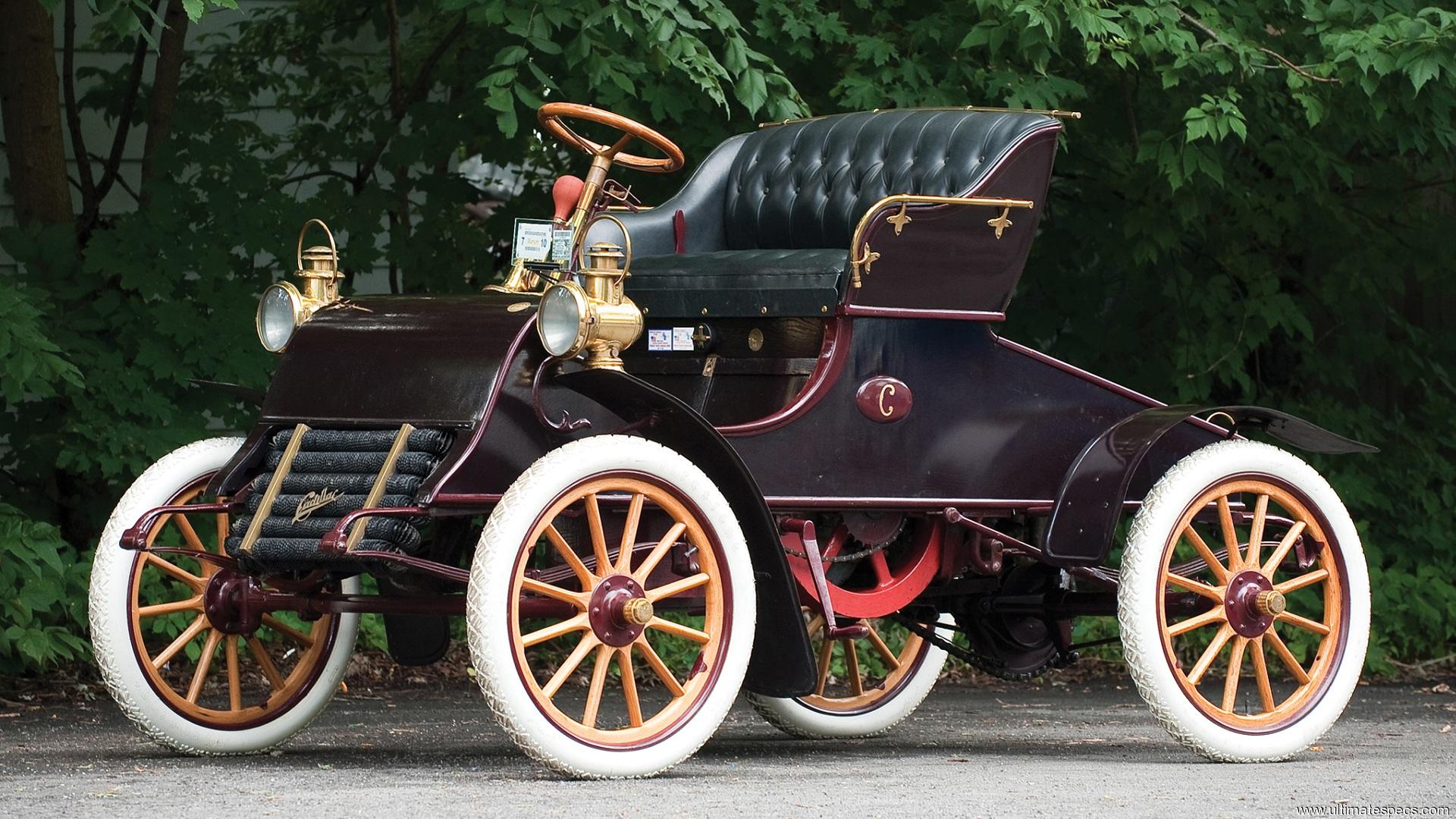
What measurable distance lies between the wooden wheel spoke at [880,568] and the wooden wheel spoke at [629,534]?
1016mm

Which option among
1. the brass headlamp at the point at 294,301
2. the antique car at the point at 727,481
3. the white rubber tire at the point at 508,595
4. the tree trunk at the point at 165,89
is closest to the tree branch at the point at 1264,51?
the antique car at the point at 727,481

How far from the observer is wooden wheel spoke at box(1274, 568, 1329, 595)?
561 cm

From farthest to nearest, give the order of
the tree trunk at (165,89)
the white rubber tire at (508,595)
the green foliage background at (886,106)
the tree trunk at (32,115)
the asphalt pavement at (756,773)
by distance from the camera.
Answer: the tree trunk at (165,89), the tree trunk at (32,115), the green foliage background at (886,106), the white rubber tire at (508,595), the asphalt pavement at (756,773)

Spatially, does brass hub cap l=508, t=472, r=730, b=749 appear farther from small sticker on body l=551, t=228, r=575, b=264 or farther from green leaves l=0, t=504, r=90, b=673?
green leaves l=0, t=504, r=90, b=673

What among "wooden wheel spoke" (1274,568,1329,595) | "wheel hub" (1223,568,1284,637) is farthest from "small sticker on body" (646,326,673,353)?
"wooden wheel spoke" (1274,568,1329,595)

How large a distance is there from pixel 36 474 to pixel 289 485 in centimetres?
318

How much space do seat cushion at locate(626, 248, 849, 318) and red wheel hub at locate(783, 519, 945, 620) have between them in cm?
64

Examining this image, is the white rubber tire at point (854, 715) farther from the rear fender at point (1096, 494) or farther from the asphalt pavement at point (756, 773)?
the rear fender at point (1096, 494)

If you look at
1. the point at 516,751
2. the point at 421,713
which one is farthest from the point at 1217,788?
the point at 421,713

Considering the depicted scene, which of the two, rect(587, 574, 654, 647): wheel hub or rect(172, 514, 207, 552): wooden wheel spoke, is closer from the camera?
rect(587, 574, 654, 647): wheel hub

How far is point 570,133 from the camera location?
5879mm

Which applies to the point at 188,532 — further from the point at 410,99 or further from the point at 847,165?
Result: the point at 410,99

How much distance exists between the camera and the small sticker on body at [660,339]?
5.79 m

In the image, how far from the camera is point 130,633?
521 cm
